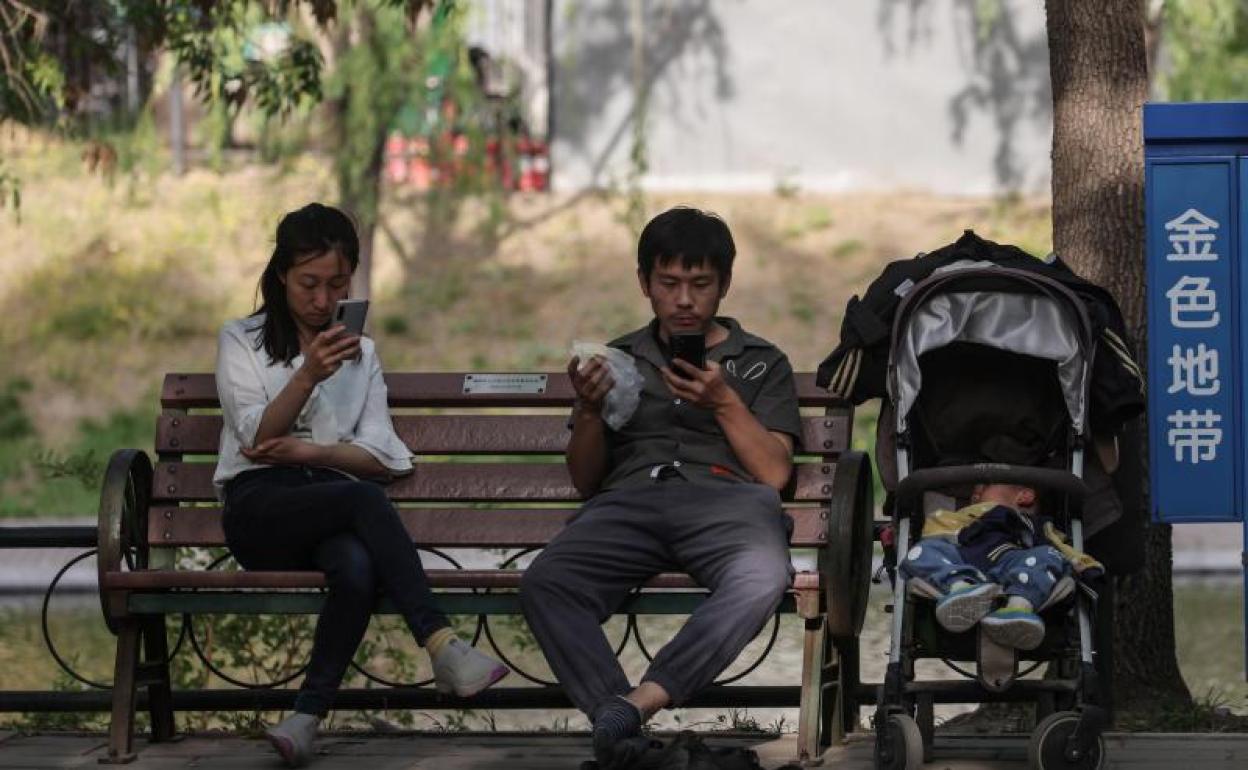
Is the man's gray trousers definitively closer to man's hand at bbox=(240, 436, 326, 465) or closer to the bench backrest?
the bench backrest

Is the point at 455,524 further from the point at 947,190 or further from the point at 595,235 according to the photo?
the point at 947,190

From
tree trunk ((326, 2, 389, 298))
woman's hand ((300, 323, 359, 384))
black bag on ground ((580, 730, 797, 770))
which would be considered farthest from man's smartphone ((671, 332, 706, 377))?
tree trunk ((326, 2, 389, 298))

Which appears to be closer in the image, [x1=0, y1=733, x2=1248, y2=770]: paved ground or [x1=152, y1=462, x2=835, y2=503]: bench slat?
[x1=0, y1=733, x2=1248, y2=770]: paved ground

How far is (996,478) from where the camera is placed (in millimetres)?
5777

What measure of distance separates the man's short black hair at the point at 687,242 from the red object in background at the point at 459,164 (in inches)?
601

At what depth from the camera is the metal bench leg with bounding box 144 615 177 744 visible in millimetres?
6621

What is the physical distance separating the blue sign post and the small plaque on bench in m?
1.82

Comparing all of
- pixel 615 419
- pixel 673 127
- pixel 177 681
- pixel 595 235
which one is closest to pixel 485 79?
pixel 595 235

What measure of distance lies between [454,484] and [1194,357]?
2.21 m

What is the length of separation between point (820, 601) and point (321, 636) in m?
1.33

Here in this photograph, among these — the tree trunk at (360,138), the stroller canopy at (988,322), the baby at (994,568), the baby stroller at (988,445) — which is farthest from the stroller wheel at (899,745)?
the tree trunk at (360,138)

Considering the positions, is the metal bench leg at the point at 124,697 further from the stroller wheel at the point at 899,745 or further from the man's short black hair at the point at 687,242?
the stroller wheel at the point at 899,745

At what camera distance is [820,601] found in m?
6.03

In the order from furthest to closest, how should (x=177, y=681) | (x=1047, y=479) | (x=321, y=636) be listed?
1. (x=177, y=681)
2. (x=321, y=636)
3. (x=1047, y=479)
